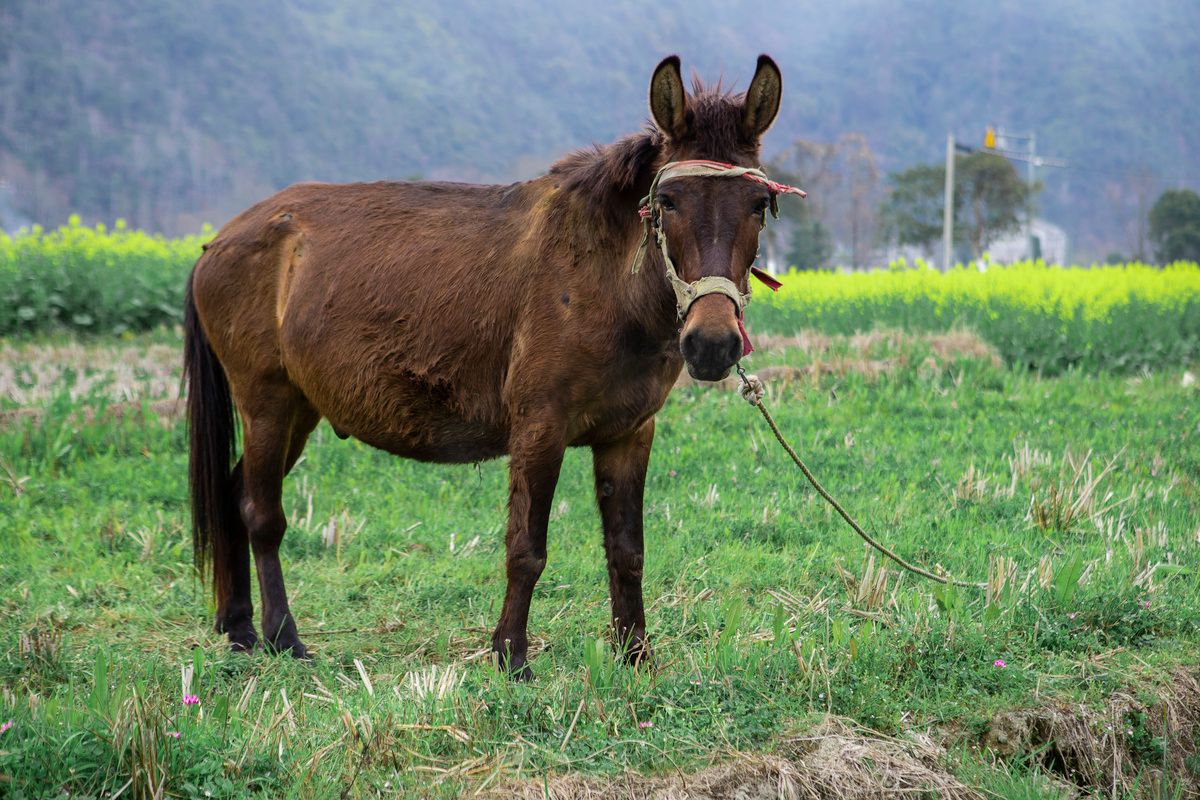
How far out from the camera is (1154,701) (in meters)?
4.00

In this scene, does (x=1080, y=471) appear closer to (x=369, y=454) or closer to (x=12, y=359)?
(x=369, y=454)

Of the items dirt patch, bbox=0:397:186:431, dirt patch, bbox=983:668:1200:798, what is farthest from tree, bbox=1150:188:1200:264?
dirt patch, bbox=983:668:1200:798

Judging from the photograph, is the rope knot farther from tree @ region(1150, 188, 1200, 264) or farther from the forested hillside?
the forested hillside

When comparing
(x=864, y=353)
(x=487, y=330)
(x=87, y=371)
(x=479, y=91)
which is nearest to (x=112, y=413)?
(x=87, y=371)

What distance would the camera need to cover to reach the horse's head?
131 inches

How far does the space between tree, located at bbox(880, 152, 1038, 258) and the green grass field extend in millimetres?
54229

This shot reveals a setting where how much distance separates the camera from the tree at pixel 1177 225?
172 feet

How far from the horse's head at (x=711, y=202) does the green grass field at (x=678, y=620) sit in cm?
121

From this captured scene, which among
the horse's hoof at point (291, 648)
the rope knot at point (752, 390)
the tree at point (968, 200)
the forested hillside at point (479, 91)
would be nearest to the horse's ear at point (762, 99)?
the rope knot at point (752, 390)

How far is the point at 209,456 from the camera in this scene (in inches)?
208

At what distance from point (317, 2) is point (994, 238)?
11472 centimetres

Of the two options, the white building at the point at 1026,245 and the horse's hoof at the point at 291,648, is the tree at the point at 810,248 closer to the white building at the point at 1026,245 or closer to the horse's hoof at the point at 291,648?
the white building at the point at 1026,245

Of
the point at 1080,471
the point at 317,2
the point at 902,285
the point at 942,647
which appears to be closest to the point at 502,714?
the point at 942,647

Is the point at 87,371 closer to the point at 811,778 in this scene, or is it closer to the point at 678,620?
the point at 678,620
